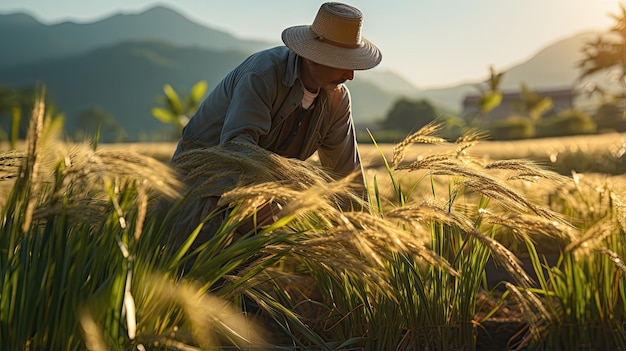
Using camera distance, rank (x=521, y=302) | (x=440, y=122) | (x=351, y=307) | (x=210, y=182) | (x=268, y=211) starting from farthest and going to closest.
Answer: (x=440, y=122)
(x=268, y=211)
(x=351, y=307)
(x=521, y=302)
(x=210, y=182)

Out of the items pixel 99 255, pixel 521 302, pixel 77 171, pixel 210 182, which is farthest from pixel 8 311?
pixel 521 302

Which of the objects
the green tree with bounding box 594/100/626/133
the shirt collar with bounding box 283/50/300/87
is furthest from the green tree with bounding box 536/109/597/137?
the shirt collar with bounding box 283/50/300/87

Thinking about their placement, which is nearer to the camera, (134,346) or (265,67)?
(134,346)

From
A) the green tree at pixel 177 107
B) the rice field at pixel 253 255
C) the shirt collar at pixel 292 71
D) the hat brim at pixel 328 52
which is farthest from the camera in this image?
the green tree at pixel 177 107

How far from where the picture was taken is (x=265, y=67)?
337 centimetres

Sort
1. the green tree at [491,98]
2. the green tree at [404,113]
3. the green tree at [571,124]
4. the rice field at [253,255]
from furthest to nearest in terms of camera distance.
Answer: the green tree at [404,113], the green tree at [491,98], the green tree at [571,124], the rice field at [253,255]

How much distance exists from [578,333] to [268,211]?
117 cm

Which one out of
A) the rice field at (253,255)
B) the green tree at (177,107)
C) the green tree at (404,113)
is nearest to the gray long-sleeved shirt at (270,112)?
the rice field at (253,255)

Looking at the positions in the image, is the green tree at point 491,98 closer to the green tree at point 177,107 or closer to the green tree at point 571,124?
the green tree at point 571,124

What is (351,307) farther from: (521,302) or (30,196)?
(30,196)

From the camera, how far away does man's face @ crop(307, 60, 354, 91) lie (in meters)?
3.22

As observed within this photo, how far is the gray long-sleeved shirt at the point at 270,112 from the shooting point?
10.4 feet

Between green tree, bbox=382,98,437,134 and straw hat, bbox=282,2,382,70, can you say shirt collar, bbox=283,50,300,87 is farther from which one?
green tree, bbox=382,98,437,134

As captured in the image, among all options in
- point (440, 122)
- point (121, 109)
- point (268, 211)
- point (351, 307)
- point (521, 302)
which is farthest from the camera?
point (121, 109)
